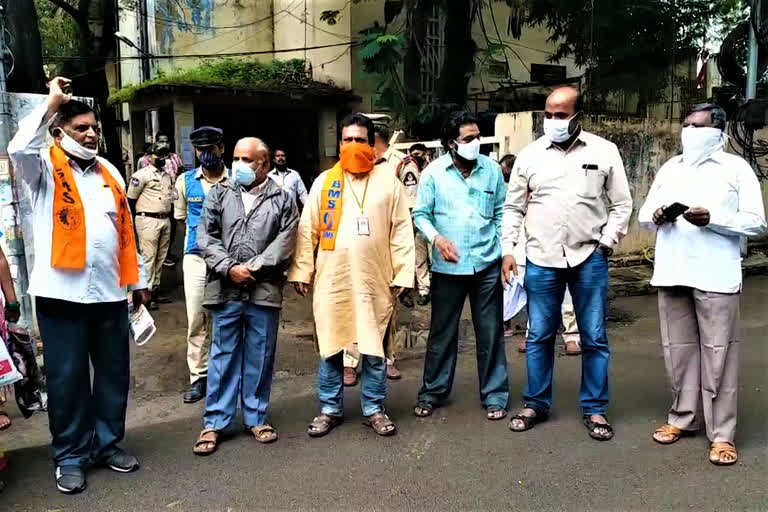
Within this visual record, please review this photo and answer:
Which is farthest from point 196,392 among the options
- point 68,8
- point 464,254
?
point 68,8

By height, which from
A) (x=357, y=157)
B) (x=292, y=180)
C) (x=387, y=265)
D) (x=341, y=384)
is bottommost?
(x=341, y=384)

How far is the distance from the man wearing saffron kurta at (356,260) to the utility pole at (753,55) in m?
8.21

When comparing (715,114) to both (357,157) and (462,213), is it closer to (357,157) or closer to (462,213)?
(462,213)

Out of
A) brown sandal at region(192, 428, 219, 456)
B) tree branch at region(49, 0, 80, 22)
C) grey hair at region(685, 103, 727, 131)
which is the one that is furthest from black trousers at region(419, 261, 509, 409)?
tree branch at region(49, 0, 80, 22)

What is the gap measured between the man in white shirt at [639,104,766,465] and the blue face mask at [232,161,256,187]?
7.59 feet

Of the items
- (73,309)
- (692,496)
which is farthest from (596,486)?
(73,309)

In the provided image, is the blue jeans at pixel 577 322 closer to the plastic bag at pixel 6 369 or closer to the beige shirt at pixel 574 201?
the beige shirt at pixel 574 201

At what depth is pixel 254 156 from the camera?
155 inches

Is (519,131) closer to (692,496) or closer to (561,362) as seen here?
(561,362)

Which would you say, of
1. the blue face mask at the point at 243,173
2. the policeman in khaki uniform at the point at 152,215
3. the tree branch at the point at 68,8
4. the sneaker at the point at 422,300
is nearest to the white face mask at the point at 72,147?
the blue face mask at the point at 243,173

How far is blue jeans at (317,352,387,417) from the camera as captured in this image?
4094 millimetres

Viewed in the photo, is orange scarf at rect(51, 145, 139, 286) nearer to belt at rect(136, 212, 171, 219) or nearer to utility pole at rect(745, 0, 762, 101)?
belt at rect(136, 212, 171, 219)

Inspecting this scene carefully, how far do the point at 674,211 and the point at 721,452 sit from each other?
132 centimetres

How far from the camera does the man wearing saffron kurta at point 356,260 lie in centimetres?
398
